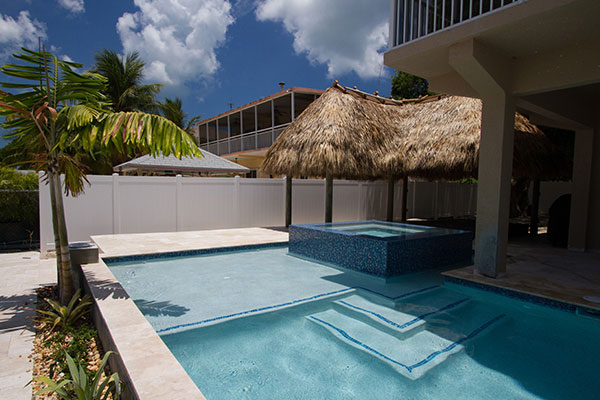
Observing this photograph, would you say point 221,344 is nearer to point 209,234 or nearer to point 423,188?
point 209,234

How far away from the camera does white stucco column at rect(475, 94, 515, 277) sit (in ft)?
17.0

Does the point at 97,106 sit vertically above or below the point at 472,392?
above

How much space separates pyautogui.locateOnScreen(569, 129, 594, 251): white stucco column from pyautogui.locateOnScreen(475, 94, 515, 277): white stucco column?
427cm

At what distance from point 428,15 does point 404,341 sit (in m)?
4.45

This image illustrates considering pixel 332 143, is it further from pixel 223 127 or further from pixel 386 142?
pixel 223 127

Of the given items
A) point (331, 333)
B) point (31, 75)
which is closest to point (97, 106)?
point (31, 75)

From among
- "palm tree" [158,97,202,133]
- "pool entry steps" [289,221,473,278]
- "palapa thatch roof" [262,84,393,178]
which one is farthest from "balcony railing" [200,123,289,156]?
"pool entry steps" [289,221,473,278]

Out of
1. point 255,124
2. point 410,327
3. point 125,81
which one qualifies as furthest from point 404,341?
point 125,81

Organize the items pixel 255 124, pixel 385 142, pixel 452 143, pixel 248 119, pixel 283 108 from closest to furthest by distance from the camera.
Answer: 1. pixel 452 143
2. pixel 385 142
3. pixel 255 124
4. pixel 283 108
5. pixel 248 119

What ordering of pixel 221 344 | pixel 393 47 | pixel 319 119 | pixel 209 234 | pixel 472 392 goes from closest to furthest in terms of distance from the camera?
pixel 472 392, pixel 221 344, pixel 393 47, pixel 209 234, pixel 319 119

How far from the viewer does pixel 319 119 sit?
1077cm

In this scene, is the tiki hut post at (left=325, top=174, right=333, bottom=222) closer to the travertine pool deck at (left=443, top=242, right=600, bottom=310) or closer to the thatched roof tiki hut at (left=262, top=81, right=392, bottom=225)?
the thatched roof tiki hut at (left=262, top=81, right=392, bottom=225)

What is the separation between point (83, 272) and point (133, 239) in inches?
147

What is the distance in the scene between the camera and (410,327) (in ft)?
13.4
